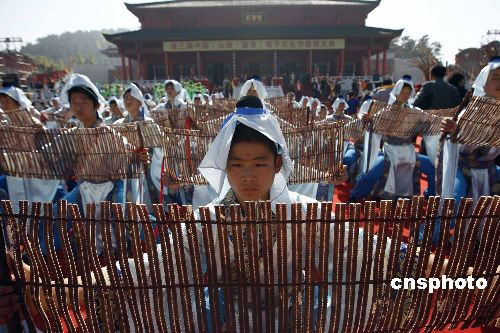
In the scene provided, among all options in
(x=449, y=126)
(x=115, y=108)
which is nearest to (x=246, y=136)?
(x=449, y=126)

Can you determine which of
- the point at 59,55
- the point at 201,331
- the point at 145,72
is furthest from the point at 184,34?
the point at 59,55

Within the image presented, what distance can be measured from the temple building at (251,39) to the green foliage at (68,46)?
2415 inches

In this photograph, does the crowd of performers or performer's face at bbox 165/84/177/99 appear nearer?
the crowd of performers

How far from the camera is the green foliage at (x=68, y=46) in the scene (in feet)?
308

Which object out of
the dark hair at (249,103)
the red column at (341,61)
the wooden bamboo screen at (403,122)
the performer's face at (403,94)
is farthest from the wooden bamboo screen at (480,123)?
the red column at (341,61)

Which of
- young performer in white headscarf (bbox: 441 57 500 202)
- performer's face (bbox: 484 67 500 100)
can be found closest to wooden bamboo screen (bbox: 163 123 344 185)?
young performer in white headscarf (bbox: 441 57 500 202)

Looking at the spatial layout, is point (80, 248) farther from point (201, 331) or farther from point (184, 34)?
point (184, 34)

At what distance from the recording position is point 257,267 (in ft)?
4.38

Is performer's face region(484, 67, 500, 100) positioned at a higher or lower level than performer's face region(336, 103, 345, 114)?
higher

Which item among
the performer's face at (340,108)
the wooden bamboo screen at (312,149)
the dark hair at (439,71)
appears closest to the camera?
the wooden bamboo screen at (312,149)

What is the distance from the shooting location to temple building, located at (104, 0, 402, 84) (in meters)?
26.0

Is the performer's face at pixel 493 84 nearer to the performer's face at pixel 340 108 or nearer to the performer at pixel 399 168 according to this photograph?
the performer at pixel 399 168

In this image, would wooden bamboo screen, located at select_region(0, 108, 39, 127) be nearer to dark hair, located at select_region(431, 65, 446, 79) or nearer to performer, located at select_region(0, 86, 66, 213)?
performer, located at select_region(0, 86, 66, 213)

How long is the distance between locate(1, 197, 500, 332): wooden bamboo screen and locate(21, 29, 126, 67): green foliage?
296 feet
